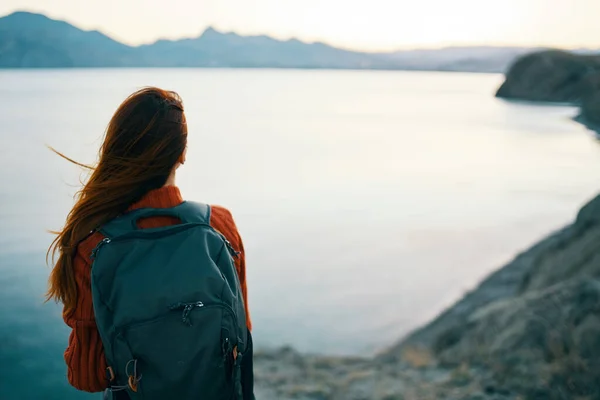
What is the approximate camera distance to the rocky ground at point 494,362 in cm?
342

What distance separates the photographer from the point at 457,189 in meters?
16.1

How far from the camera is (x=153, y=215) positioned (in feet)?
4.91

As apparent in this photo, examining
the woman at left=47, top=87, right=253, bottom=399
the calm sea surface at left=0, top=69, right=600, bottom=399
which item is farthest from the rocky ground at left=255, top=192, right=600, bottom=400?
the woman at left=47, top=87, right=253, bottom=399

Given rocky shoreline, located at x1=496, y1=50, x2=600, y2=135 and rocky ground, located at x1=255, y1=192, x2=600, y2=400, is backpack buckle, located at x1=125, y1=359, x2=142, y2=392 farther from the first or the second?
rocky shoreline, located at x1=496, y1=50, x2=600, y2=135

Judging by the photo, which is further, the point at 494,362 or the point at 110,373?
the point at 494,362

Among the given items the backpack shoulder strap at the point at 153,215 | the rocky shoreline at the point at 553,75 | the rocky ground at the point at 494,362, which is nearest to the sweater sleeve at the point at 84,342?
the backpack shoulder strap at the point at 153,215

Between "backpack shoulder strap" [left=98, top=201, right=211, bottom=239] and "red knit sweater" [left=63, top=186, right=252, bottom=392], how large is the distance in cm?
2

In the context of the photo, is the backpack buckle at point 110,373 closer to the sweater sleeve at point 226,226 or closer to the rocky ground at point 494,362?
the sweater sleeve at point 226,226

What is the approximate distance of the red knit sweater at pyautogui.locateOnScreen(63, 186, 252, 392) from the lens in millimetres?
1472

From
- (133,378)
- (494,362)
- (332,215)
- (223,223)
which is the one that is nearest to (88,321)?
(133,378)

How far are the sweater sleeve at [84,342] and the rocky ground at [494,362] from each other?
8.24ft

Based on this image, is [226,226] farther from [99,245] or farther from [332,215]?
[332,215]

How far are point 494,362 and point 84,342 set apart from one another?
9.72ft

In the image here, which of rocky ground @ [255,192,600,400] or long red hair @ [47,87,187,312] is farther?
rocky ground @ [255,192,600,400]
